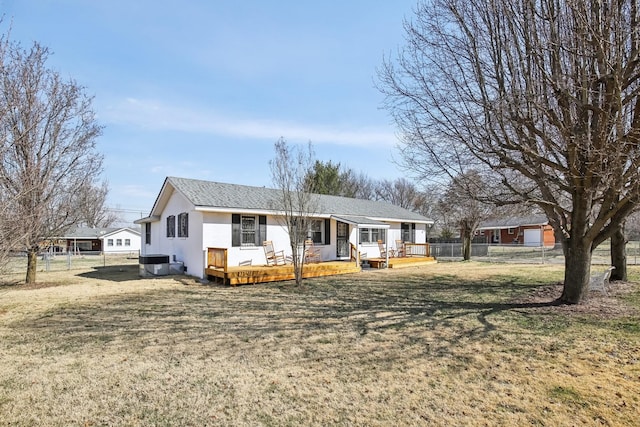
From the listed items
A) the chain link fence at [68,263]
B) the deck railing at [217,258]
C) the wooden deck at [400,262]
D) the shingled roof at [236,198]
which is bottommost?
the chain link fence at [68,263]

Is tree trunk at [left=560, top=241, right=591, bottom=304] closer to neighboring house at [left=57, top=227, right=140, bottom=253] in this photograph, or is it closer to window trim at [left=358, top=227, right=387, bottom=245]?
window trim at [left=358, top=227, right=387, bottom=245]

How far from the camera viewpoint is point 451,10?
25.6ft

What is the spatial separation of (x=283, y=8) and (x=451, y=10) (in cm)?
460

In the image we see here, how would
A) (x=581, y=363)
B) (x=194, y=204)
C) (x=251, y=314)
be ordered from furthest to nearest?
1. (x=194, y=204)
2. (x=251, y=314)
3. (x=581, y=363)

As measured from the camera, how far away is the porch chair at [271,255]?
15133 millimetres

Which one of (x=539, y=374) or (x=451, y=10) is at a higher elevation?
(x=451, y=10)

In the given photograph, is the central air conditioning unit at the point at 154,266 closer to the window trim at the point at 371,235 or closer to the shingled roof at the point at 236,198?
the shingled roof at the point at 236,198

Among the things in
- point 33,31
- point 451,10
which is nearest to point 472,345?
point 451,10

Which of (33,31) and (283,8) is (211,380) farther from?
(33,31)

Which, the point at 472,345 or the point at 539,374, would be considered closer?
the point at 539,374

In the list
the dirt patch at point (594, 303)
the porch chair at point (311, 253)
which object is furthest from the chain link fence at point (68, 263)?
the dirt patch at point (594, 303)

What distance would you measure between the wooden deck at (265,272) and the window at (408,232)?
7364mm

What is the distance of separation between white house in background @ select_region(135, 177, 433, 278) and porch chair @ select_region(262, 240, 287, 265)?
0.20 m

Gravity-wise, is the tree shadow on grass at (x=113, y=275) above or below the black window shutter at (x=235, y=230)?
below
